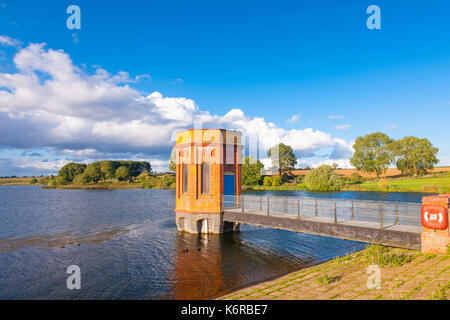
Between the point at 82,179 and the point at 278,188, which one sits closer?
the point at 278,188

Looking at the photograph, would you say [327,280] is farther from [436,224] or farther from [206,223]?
[206,223]

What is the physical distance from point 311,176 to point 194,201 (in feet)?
139

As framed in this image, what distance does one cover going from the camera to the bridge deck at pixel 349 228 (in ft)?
33.2

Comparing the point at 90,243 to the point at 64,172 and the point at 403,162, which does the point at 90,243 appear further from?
the point at 64,172

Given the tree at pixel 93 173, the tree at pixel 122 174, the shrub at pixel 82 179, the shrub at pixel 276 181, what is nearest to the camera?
the shrub at pixel 276 181

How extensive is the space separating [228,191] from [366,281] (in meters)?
12.5

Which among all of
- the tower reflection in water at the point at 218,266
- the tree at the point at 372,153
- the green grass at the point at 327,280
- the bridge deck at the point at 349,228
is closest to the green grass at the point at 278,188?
the tree at the point at 372,153

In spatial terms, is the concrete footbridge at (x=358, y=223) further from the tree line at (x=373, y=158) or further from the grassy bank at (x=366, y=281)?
the tree line at (x=373, y=158)

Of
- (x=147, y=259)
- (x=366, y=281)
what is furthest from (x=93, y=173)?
(x=366, y=281)

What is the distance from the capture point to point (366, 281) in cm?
762

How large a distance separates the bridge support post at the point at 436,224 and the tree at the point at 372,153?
68408 mm

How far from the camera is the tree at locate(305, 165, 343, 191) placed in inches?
2141
